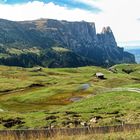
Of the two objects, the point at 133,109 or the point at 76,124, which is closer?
the point at 76,124

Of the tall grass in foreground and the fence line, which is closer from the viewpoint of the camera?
the tall grass in foreground

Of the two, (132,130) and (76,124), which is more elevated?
(132,130)

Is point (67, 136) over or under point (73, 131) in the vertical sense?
over

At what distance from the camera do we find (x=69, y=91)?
440 feet

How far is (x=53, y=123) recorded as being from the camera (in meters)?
55.3

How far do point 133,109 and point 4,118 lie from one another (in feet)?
64.6

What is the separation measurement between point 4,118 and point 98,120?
16.1 metres

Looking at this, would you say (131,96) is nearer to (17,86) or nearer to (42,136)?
(42,136)

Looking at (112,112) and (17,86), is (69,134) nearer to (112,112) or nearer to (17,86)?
(112,112)

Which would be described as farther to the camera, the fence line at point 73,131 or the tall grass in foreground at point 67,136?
the fence line at point 73,131

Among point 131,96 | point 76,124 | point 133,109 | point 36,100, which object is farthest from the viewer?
point 36,100

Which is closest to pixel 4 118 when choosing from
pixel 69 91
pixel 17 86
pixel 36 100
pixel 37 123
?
pixel 37 123

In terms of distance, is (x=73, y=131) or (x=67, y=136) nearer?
(x=67, y=136)

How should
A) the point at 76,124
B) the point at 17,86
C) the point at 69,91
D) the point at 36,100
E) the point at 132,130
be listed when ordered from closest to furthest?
1. the point at 132,130
2. the point at 76,124
3. the point at 36,100
4. the point at 69,91
5. the point at 17,86
